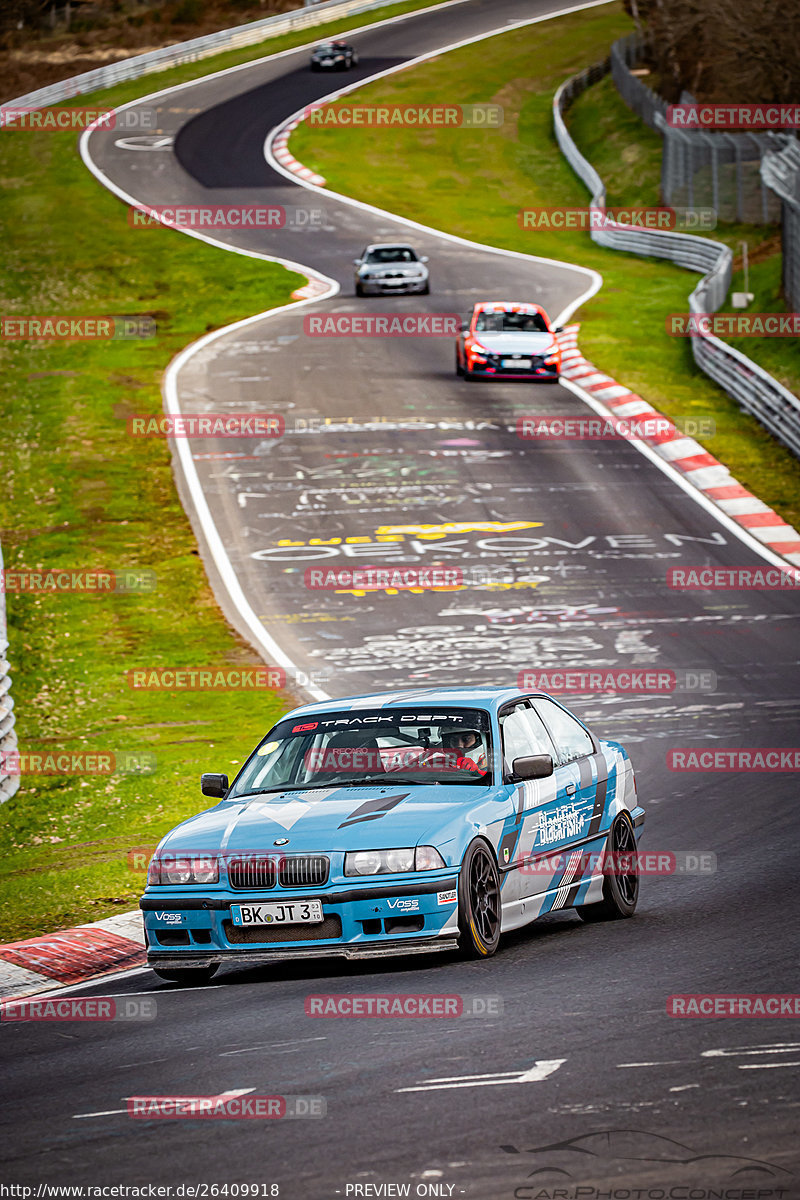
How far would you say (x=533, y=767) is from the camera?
930 centimetres

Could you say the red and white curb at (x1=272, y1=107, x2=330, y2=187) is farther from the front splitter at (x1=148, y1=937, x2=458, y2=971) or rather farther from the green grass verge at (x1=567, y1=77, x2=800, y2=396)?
the front splitter at (x1=148, y1=937, x2=458, y2=971)

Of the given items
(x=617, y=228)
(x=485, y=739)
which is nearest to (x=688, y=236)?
(x=617, y=228)

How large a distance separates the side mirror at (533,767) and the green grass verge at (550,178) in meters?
17.8

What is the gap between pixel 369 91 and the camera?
240ft

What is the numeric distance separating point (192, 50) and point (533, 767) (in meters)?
75.3

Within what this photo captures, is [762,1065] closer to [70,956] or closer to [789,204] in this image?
[70,956]

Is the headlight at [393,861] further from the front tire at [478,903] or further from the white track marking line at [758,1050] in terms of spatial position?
the white track marking line at [758,1050]

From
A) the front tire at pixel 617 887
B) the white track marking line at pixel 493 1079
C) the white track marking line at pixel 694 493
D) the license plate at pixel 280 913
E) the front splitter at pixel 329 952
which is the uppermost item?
the white track marking line at pixel 493 1079

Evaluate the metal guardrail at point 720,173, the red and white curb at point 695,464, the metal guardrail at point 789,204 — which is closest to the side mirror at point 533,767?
the red and white curb at point 695,464

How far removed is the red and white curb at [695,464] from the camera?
2567 cm

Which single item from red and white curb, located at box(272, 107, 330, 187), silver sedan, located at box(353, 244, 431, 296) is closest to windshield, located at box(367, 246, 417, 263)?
silver sedan, located at box(353, 244, 431, 296)

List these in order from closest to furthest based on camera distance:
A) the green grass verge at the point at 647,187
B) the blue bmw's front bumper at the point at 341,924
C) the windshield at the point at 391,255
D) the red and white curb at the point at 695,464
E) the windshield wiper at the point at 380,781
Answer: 1. the blue bmw's front bumper at the point at 341,924
2. the windshield wiper at the point at 380,781
3. the red and white curb at the point at 695,464
4. the green grass verge at the point at 647,187
5. the windshield at the point at 391,255

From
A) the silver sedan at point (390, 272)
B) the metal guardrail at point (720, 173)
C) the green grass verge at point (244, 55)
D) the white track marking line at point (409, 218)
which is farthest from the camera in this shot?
the green grass verge at point (244, 55)

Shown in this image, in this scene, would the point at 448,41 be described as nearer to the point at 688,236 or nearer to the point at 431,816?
the point at 688,236
